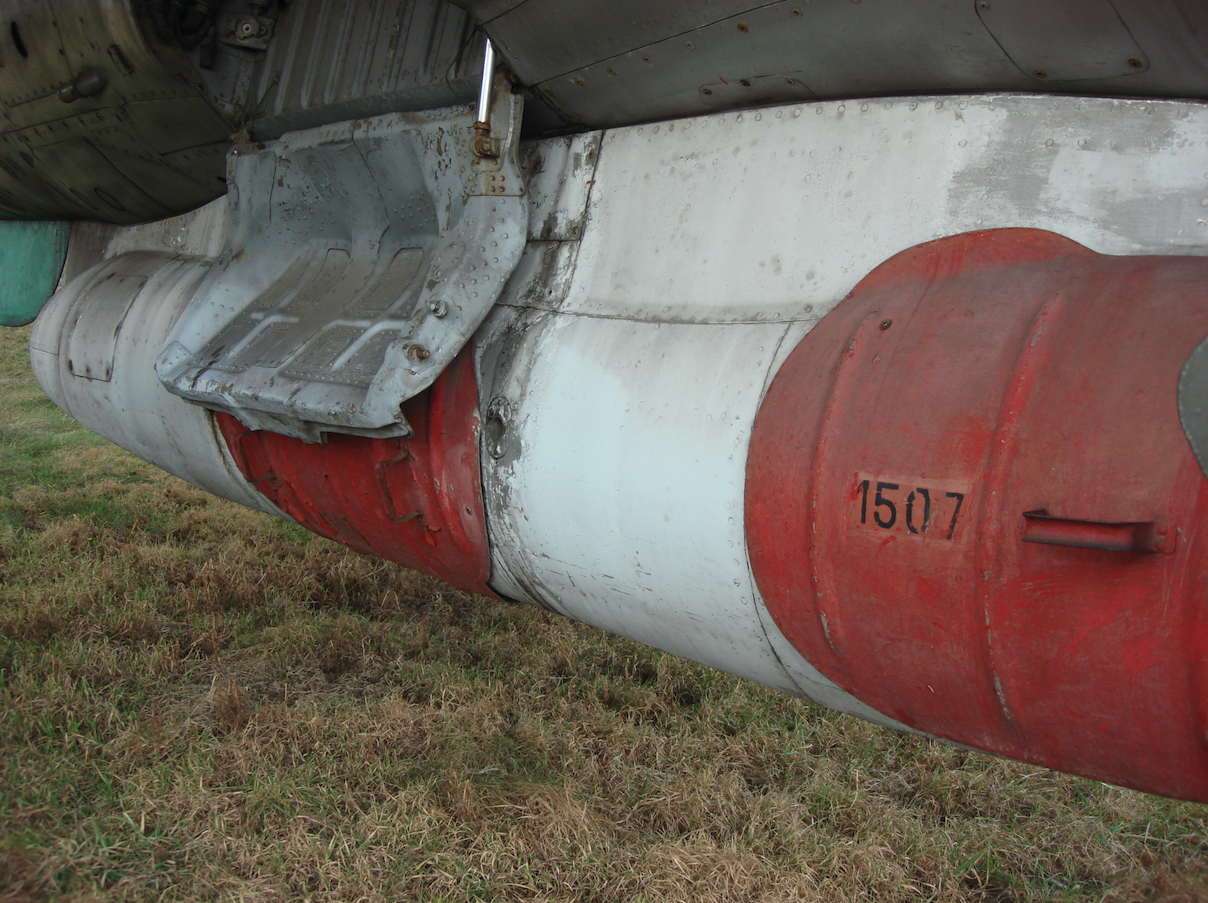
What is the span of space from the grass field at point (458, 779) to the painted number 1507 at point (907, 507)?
1.12 metres

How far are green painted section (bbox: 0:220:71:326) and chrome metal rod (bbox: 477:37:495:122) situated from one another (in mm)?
3016

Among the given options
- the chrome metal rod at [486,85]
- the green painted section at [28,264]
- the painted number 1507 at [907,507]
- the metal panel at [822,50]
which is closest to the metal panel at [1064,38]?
the metal panel at [822,50]

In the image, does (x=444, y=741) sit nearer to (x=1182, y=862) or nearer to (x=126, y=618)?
(x=126, y=618)

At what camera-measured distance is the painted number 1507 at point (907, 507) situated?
4.31 feet

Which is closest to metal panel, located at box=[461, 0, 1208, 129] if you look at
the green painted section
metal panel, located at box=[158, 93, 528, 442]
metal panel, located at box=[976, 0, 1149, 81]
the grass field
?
metal panel, located at box=[976, 0, 1149, 81]

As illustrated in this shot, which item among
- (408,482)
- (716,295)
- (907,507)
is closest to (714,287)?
(716,295)

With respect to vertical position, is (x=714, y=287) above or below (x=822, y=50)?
below

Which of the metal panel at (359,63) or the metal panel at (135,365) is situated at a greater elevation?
the metal panel at (359,63)

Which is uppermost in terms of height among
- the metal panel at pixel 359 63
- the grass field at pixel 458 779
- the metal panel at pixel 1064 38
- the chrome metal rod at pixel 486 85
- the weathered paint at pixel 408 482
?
the metal panel at pixel 359 63

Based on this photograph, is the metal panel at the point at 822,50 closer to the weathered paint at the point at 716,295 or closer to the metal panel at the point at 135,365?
the weathered paint at the point at 716,295

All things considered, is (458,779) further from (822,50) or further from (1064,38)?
(1064,38)

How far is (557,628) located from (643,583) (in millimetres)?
1750

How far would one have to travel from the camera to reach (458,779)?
91.3 inches

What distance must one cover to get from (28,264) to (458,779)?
3.56m
